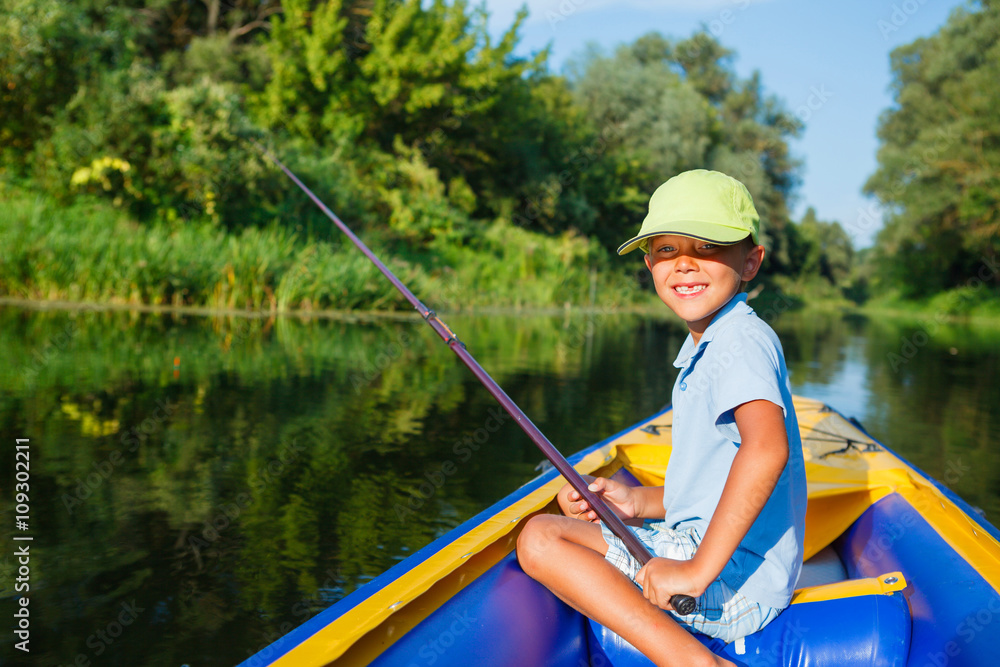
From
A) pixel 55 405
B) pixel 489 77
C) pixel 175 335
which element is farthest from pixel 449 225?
pixel 55 405

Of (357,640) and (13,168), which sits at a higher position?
(13,168)

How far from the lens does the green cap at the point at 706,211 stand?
1.50m

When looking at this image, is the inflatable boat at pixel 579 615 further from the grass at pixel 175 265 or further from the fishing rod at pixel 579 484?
the grass at pixel 175 265

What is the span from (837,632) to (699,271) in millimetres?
787

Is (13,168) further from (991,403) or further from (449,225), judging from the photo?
(991,403)

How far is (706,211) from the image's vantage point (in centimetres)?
152

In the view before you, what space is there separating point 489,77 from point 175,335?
42.2 feet

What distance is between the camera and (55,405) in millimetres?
4703

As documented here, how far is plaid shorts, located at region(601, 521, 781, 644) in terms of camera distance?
5.13 feet

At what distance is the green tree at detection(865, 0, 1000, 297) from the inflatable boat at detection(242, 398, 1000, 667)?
23.3 metres

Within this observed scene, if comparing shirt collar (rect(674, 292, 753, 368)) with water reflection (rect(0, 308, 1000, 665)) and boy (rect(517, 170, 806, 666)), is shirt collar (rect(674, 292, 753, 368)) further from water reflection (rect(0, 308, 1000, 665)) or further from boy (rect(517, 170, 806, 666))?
water reflection (rect(0, 308, 1000, 665))

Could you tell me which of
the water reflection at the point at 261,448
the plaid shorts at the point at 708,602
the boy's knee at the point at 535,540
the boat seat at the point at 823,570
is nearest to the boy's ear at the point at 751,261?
the plaid shorts at the point at 708,602

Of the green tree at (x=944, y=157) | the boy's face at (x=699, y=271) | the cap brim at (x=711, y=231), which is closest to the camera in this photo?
the cap brim at (x=711, y=231)

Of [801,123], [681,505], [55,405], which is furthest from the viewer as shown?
[801,123]
